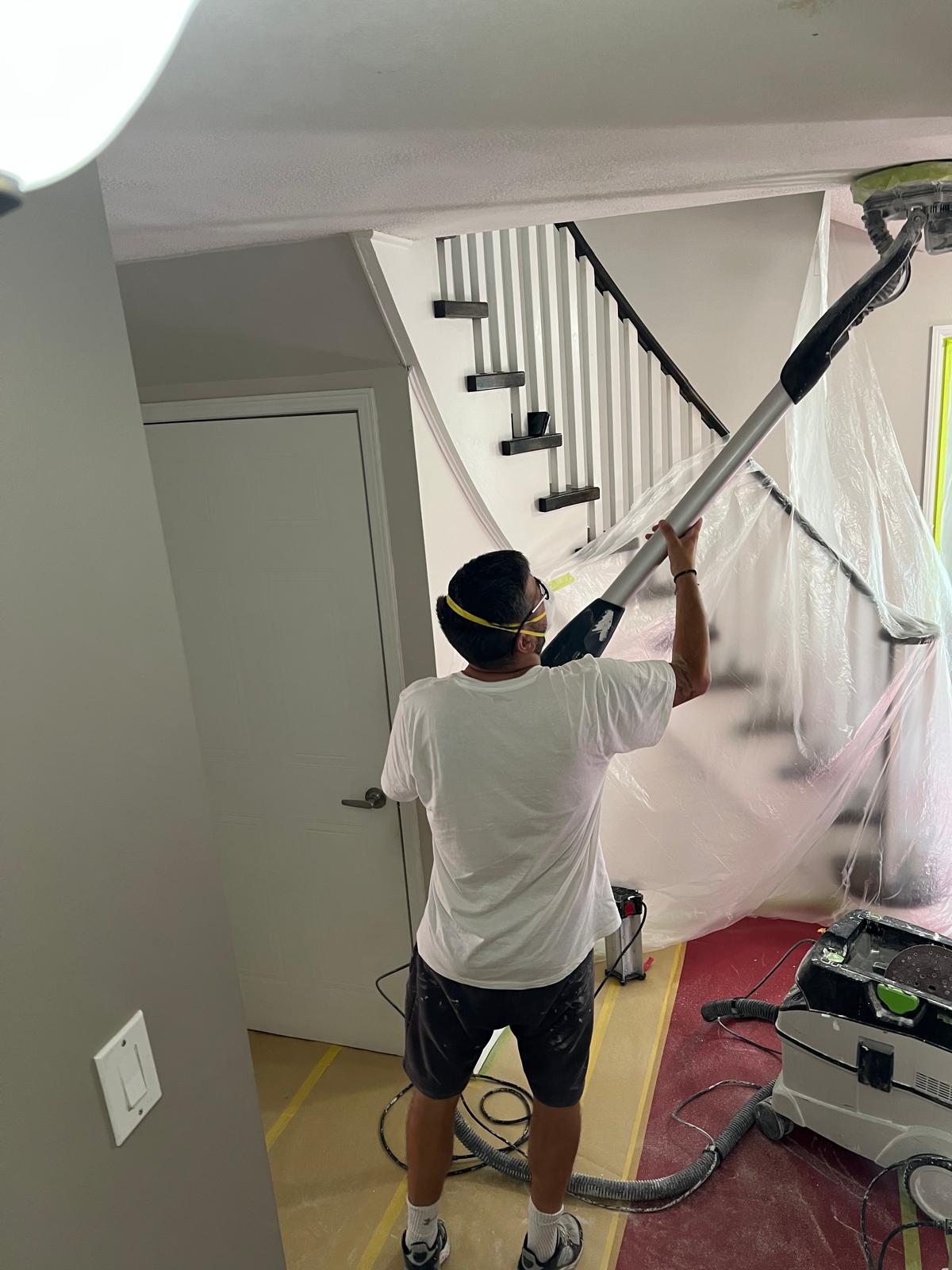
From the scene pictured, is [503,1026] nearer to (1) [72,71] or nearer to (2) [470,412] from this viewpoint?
(2) [470,412]

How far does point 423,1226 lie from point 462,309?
6.87 feet

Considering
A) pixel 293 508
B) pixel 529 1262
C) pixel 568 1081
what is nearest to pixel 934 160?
pixel 293 508

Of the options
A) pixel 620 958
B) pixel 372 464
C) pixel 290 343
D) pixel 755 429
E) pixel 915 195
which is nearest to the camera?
pixel 915 195

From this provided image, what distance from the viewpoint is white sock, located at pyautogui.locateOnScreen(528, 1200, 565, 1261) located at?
75.0 inches

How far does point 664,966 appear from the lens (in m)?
2.96

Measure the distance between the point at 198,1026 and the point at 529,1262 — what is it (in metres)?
1.25

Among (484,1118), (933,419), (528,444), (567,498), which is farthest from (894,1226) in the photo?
(933,419)

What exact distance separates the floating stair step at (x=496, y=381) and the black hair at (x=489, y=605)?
78 centimetres

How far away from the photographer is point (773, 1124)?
7.31 feet

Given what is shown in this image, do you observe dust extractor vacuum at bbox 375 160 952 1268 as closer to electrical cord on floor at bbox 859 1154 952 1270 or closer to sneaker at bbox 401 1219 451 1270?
electrical cord on floor at bbox 859 1154 952 1270

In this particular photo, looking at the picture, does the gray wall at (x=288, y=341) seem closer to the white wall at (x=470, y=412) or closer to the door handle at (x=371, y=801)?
the white wall at (x=470, y=412)

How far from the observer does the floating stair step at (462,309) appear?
2139 mm

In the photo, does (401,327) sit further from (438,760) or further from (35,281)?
(35,281)

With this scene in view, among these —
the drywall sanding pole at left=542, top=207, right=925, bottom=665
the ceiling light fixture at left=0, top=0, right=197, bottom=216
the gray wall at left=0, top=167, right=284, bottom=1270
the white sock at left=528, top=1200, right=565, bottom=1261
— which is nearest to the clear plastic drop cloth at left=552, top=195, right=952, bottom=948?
the drywall sanding pole at left=542, top=207, right=925, bottom=665
